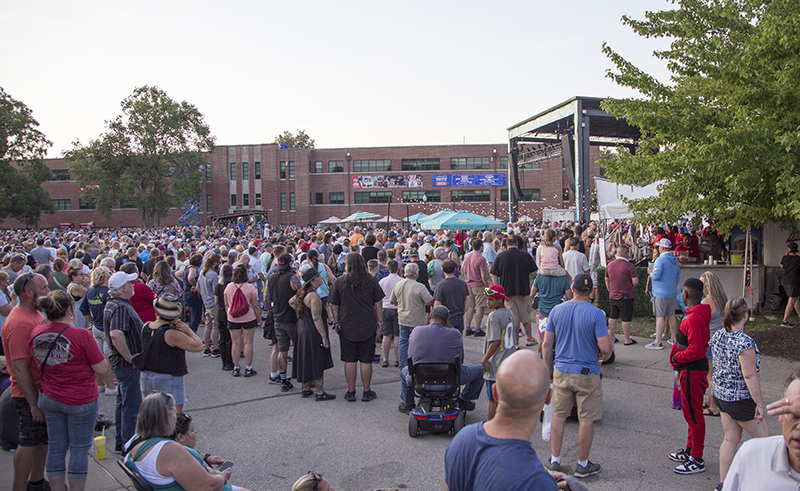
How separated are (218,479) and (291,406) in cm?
374

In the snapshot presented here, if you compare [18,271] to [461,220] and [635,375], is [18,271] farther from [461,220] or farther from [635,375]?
[461,220]

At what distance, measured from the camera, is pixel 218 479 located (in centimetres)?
315

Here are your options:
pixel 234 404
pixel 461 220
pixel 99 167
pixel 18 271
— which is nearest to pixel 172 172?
pixel 99 167

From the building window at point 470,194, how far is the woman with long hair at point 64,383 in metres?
52.2

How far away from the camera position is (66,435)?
4.29 m

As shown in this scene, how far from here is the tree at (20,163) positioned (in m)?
43.9

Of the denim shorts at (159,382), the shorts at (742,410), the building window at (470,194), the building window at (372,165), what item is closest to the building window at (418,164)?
the building window at (372,165)

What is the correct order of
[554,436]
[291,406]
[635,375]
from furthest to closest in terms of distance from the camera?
[635,375], [291,406], [554,436]

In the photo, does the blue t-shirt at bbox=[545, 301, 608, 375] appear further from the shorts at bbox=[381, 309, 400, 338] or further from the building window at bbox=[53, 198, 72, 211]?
the building window at bbox=[53, 198, 72, 211]

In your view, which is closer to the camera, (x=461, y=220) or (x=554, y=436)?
(x=554, y=436)

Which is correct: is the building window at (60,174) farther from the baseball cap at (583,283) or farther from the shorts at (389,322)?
the baseball cap at (583,283)

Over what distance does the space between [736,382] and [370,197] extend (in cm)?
5388

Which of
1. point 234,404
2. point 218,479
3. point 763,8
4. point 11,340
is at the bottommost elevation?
point 234,404

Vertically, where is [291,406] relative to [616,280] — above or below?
below
